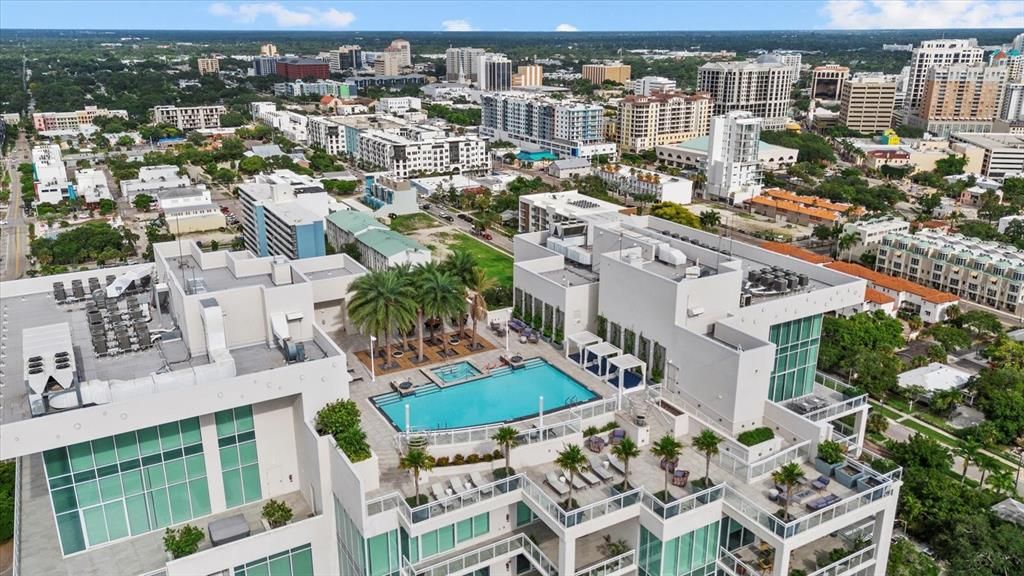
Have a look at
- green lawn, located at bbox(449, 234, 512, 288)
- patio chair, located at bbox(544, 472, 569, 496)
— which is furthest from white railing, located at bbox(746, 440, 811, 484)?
green lawn, located at bbox(449, 234, 512, 288)

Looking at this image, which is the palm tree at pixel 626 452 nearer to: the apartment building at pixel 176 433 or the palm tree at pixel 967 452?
the apartment building at pixel 176 433

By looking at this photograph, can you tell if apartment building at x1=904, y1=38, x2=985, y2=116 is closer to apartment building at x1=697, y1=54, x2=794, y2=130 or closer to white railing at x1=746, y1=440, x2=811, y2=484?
apartment building at x1=697, y1=54, x2=794, y2=130

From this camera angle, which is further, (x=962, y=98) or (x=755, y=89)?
(x=755, y=89)

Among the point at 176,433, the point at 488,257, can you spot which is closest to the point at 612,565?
the point at 176,433

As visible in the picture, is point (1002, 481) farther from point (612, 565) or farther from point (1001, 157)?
point (1001, 157)

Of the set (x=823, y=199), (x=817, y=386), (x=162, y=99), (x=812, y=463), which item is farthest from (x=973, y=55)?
(x=162, y=99)

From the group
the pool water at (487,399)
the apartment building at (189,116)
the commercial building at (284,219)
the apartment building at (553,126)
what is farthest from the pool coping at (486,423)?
the apartment building at (189,116)
